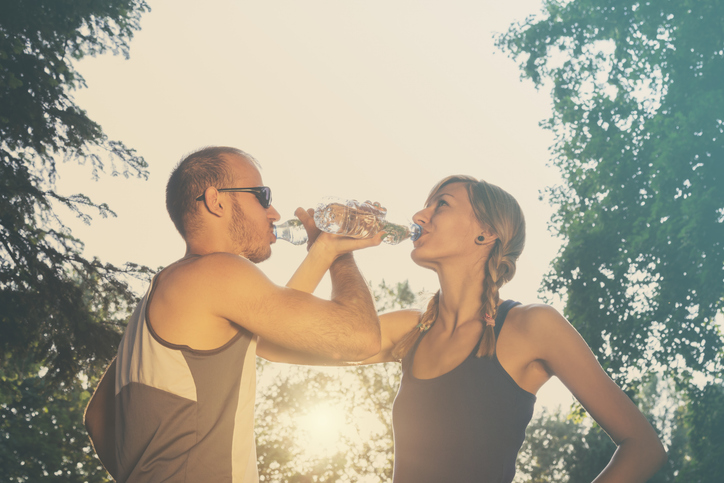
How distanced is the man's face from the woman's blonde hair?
99 cm

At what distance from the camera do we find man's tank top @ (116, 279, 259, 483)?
210 centimetres

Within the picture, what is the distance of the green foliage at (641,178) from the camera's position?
13008 mm

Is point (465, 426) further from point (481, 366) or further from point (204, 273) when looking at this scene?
point (204, 273)

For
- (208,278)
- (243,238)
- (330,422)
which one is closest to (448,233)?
(243,238)

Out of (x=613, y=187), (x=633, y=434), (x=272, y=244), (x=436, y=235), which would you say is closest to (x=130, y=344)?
(x=272, y=244)

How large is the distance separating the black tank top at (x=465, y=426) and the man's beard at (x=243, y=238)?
3.20ft

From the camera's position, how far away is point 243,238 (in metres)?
2.61

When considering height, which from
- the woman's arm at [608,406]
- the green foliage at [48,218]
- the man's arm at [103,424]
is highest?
the green foliage at [48,218]

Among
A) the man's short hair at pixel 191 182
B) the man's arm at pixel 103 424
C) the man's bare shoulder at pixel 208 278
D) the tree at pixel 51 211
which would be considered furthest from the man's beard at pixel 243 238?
the tree at pixel 51 211

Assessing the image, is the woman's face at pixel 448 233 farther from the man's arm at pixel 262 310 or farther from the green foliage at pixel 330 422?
the green foliage at pixel 330 422

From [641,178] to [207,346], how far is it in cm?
1471

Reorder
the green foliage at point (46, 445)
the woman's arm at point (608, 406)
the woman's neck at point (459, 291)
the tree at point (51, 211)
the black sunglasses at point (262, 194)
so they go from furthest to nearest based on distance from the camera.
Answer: the green foliage at point (46, 445) → the tree at point (51, 211) → the woman's neck at point (459, 291) → the black sunglasses at point (262, 194) → the woman's arm at point (608, 406)

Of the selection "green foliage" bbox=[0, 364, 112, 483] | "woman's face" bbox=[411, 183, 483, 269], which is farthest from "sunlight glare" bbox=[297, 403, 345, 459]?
"woman's face" bbox=[411, 183, 483, 269]

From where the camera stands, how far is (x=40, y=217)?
8.84 m
